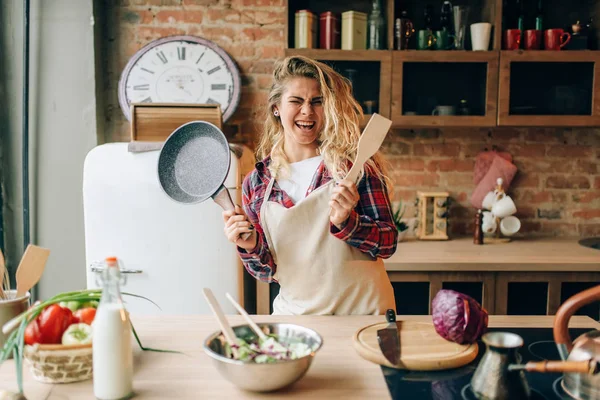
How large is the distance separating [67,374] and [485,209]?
2.47 m

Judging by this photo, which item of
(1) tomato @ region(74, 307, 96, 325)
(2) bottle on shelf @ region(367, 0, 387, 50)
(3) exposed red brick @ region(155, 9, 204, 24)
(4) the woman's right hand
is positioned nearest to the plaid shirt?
(4) the woman's right hand

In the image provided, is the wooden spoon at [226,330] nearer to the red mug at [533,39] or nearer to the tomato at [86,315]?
the tomato at [86,315]

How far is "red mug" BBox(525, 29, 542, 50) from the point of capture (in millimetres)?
2727

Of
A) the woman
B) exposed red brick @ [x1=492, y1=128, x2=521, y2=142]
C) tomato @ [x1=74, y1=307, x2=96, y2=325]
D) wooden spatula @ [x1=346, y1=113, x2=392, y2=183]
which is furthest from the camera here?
exposed red brick @ [x1=492, y1=128, x2=521, y2=142]

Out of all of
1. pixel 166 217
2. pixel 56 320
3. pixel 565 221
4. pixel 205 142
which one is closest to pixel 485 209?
pixel 565 221

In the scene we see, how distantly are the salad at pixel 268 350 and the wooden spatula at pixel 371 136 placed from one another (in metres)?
0.44

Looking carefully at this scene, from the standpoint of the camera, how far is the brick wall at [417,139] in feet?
9.64

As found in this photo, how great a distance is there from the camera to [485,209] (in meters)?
3.02

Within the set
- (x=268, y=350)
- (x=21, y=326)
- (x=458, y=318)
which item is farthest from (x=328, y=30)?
(x=21, y=326)

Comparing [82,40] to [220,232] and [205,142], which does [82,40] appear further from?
[205,142]

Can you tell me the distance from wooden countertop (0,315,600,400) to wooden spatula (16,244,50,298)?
0.55ft

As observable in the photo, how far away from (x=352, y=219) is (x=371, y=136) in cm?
34

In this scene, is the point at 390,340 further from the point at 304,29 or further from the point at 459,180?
the point at 459,180

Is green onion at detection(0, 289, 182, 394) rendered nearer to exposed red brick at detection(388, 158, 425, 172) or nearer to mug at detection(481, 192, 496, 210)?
exposed red brick at detection(388, 158, 425, 172)
